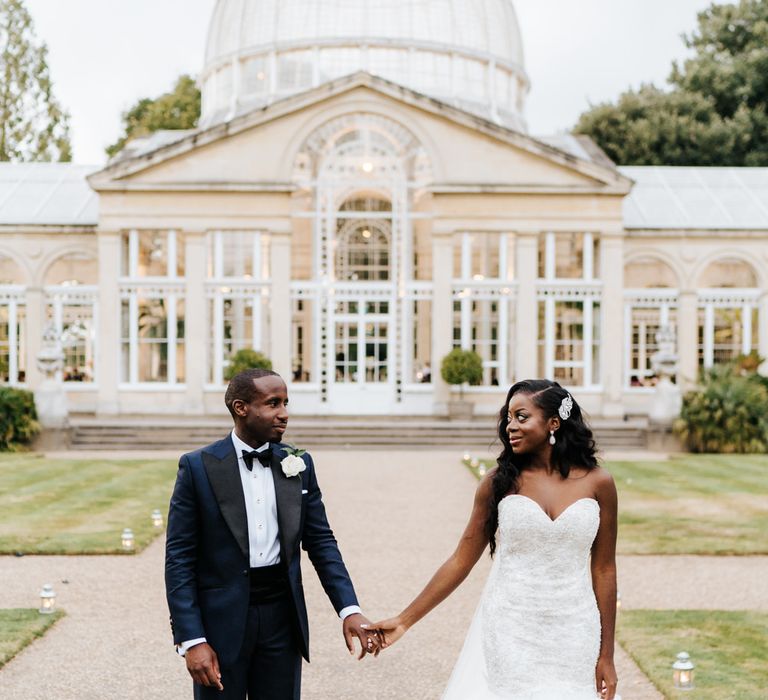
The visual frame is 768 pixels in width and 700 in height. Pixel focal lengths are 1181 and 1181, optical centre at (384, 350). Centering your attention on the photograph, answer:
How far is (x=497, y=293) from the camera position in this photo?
2831 centimetres

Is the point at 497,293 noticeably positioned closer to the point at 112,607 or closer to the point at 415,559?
the point at 415,559

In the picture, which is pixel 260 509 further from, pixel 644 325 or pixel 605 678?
pixel 644 325

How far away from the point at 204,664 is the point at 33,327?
88.4 feet

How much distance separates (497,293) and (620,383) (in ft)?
11.9

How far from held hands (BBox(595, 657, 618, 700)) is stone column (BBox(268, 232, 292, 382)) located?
2358 cm

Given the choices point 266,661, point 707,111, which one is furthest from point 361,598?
point 707,111

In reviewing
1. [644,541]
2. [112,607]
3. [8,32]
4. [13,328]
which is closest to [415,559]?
[644,541]

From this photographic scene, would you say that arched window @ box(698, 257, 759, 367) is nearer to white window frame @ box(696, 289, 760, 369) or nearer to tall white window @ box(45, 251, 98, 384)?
white window frame @ box(696, 289, 760, 369)

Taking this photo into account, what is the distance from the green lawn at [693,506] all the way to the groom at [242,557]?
24.6 feet

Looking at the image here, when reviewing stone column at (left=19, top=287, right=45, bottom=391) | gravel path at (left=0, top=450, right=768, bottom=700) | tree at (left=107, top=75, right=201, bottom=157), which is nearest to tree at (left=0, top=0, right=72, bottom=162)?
tree at (left=107, top=75, right=201, bottom=157)

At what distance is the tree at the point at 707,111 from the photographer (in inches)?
1677

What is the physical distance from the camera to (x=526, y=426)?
4273 millimetres

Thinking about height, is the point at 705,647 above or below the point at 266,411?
below

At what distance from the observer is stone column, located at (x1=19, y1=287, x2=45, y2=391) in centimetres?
2980
